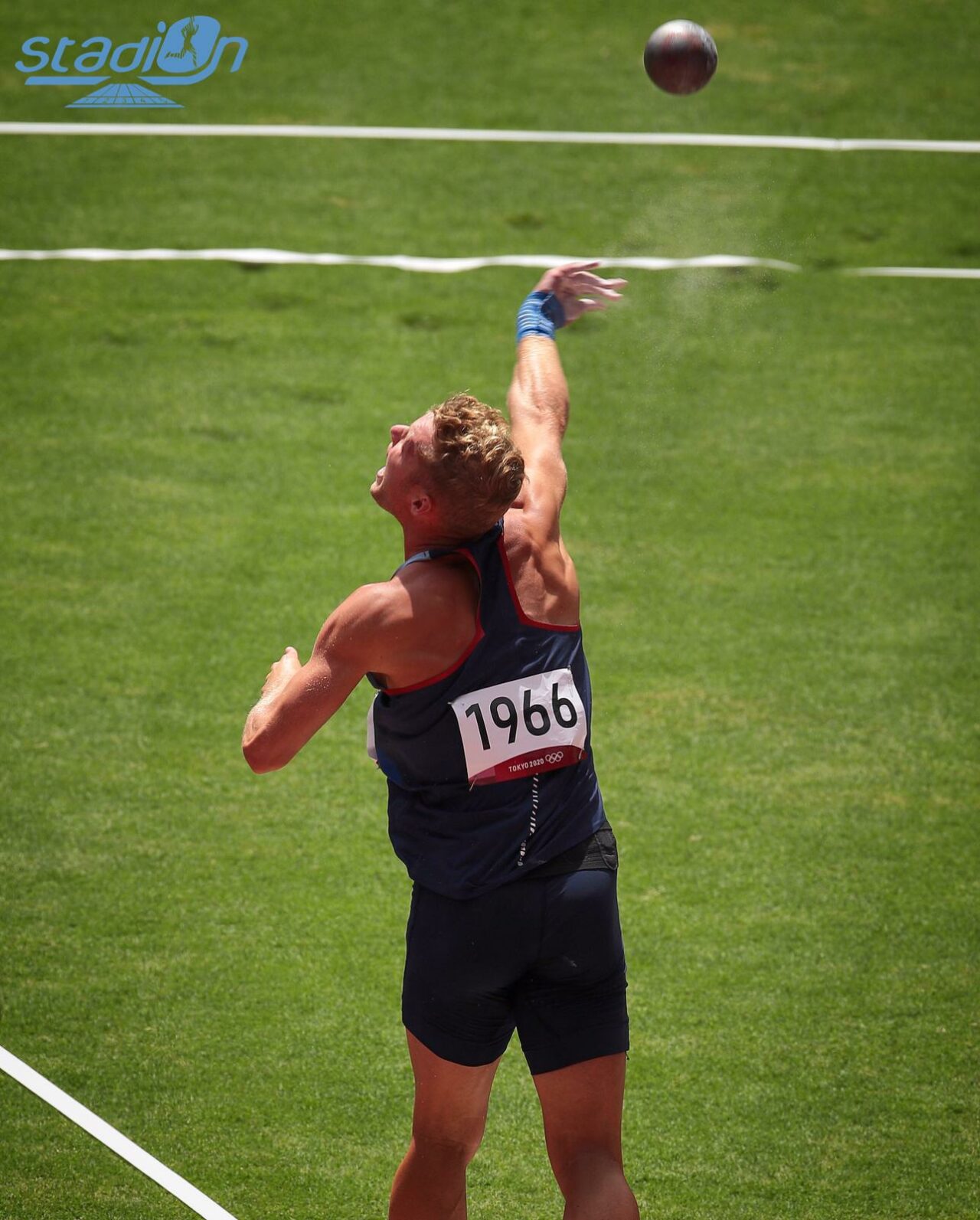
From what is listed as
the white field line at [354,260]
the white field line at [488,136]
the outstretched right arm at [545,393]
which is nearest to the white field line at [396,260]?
the white field line at [354,260]

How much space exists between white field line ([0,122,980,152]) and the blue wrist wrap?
7658 millimetres

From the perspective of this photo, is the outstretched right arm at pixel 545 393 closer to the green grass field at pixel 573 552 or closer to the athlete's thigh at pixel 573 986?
the athlete's thigh at pixel 573 986

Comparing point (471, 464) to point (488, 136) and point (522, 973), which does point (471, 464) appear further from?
point (488, 136)

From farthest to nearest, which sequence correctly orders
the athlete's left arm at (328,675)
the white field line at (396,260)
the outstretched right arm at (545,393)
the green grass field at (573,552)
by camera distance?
the white field line at (396,260), the green grass field at (573,552), the outstretched right arm at (545,393), the athlete's left arm at (328,675)

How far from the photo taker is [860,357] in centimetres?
891

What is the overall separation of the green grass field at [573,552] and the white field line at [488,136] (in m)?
0.16

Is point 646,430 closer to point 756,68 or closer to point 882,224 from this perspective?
point 882,224

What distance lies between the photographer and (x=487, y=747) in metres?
3.02

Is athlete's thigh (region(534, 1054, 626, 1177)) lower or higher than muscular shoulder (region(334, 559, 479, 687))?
lower

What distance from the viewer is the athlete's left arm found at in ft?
9.73

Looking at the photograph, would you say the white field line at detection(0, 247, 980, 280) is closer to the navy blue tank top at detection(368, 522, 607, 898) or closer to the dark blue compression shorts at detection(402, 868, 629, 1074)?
the navy blue tank top at detection(368, 522, 607, 898)

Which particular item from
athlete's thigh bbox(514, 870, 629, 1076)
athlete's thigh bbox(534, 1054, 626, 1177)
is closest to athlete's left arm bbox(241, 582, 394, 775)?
athlete's thigh bbox(514, 870, 629, 1076)

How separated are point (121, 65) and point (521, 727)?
10.4 m

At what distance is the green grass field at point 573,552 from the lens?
4258 mm
